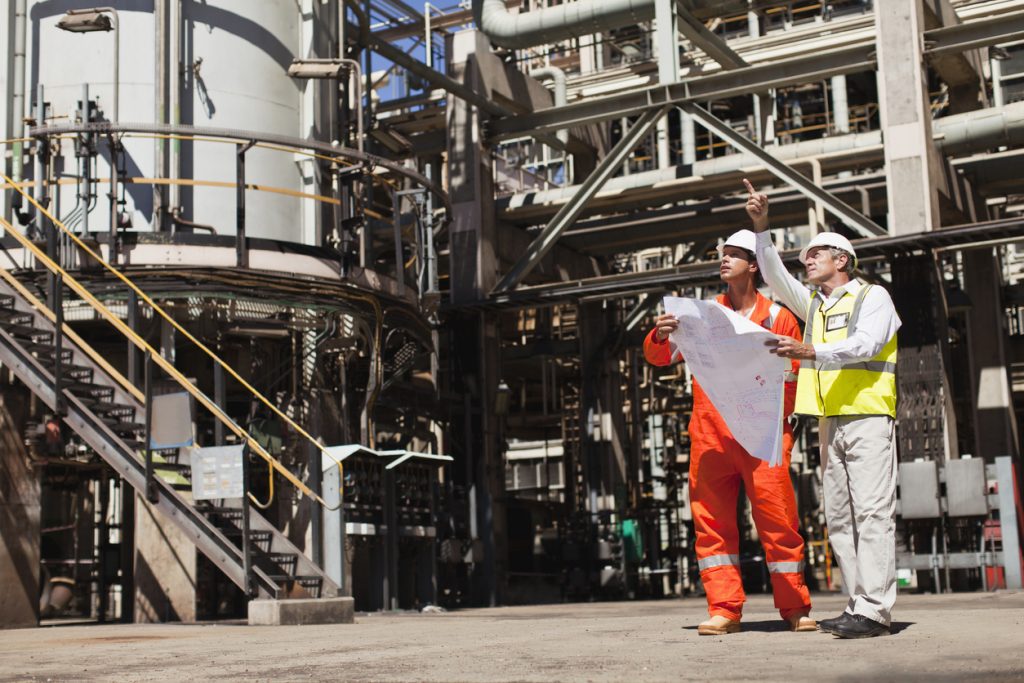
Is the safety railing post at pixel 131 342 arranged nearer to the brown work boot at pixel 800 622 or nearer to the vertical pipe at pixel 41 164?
the vertical pipe at pixel 41 164

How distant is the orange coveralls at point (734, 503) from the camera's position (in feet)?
Answer: 24.4

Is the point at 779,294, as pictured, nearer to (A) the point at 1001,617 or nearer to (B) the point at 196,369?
(A) the point at 1001,617

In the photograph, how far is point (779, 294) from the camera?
755cm

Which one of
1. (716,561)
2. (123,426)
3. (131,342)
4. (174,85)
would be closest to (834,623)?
(716,561)

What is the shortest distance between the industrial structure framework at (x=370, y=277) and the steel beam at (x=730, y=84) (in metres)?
0.05

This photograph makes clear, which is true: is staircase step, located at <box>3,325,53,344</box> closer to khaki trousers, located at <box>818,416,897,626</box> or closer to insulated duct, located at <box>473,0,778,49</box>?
khaki trousers, located at <box>818,416,897,626</box>

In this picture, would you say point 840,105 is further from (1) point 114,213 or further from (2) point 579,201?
(1) point 114,213

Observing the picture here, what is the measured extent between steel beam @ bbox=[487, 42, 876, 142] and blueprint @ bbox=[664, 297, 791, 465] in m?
14.7

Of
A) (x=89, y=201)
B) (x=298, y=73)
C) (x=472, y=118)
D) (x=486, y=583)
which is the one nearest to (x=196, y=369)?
(x=89, y=201)

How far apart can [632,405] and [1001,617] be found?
21012 mm

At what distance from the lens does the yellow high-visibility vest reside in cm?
702

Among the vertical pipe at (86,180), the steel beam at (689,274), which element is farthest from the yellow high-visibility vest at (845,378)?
the steel beam at (689,274)

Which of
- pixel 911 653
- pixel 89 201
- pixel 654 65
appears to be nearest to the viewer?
pixel 911 653

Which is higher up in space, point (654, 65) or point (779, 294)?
point (654, 65)
